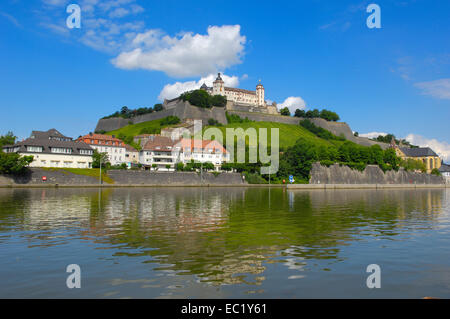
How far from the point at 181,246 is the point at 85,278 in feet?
14.0

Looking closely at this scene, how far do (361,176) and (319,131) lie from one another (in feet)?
177

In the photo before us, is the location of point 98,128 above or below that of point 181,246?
above

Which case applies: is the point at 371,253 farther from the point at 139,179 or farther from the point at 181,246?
the point at 139,179

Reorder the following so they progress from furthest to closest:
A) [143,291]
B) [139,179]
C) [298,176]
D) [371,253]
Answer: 1. [298,176]
2. [139,179]
3. [371,253]
4. [143,291]

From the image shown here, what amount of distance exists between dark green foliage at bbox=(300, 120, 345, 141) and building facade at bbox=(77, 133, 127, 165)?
8527cm

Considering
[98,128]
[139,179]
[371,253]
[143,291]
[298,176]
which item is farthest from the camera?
[98,128]

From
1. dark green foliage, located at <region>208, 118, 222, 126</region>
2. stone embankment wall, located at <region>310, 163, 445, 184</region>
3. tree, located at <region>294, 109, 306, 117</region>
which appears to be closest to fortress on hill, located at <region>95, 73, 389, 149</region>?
dark green foliage, located at <region>208, 118, 222, 126</region>

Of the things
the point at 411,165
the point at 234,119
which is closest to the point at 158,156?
the point at 234,119

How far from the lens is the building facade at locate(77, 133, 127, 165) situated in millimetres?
83812

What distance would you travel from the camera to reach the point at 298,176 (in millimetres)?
87688

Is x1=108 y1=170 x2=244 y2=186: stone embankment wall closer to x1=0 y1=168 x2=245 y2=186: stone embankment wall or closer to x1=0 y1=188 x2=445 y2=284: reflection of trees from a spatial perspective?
x1=0 y1=168 x2=245 y2=186: stone embankment wall

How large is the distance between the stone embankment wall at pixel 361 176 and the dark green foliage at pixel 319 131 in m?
40.9

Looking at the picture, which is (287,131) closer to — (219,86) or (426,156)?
(219,86)
